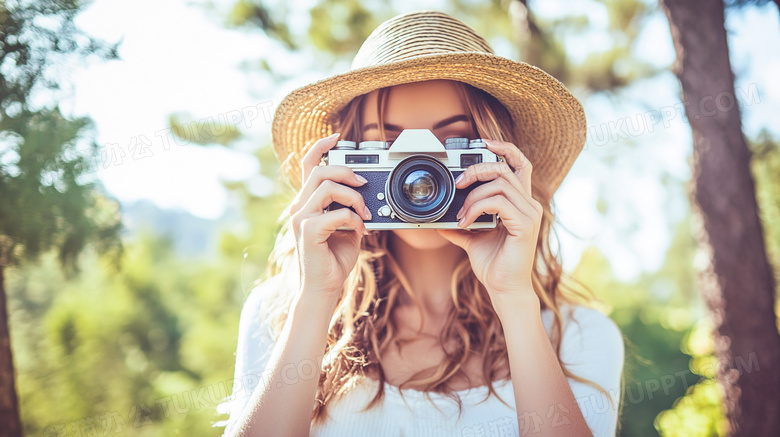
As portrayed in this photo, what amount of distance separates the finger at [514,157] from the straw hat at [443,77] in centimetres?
26

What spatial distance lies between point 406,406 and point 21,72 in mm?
1939

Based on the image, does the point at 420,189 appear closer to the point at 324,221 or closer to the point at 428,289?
the point at 324,221

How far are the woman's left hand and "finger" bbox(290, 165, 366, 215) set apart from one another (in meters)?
0.32

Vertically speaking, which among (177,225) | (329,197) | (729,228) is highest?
(177,225)

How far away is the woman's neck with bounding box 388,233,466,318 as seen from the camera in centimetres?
171

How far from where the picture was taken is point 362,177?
1.41 meters

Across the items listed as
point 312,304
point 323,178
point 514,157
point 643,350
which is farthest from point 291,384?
point 643,350

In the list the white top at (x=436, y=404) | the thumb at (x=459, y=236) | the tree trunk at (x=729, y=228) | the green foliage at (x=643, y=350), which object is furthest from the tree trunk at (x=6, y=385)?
the tree trunk at (x=729, y=228)

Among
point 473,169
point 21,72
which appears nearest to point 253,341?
point 473,169

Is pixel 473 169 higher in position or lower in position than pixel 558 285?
higher

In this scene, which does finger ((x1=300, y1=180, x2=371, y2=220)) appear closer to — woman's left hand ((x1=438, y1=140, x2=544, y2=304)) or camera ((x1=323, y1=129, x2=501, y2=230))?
camera ((x1=323, y1=129, x2=501, y2=230))

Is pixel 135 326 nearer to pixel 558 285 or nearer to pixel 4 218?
pixel 4 218

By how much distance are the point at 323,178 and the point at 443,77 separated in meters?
0.51

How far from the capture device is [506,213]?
52.7 inches
